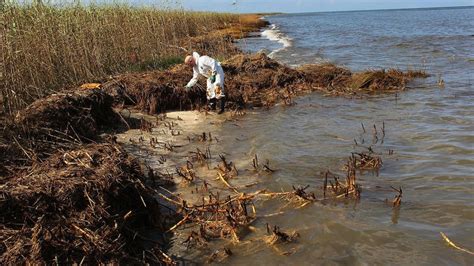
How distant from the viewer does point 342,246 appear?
396 cm

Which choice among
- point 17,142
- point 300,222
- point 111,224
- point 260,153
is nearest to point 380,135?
point 260,153

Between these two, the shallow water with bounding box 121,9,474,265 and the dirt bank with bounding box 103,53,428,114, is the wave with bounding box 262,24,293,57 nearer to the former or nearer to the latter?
the dirt bank with bounding box 103,53,428,114

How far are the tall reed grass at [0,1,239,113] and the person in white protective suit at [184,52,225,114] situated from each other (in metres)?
2.48

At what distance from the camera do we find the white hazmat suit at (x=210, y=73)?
945 cm

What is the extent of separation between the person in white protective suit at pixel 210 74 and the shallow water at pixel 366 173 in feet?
2.01

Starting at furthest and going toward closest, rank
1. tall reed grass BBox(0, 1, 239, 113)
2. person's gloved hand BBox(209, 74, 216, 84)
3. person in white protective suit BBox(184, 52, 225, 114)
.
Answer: person's gloved hand BBox(209, 74, 216, 84) → person in white protective suit BBox(184, 52, 225, 114) → tall reed grass BBox(0, 1, 239, 113)

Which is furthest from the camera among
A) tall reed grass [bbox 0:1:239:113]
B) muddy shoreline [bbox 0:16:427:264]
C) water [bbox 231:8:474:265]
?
tall reed grass [bbox 0:1:239:113]

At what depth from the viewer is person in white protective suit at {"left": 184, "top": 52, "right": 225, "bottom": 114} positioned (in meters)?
9.44

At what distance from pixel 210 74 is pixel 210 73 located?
22mm

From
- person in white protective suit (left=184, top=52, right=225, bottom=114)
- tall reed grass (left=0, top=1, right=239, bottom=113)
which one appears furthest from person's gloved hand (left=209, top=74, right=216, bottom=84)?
tall reed grass (left=0, top=1, right=239, bottom=113)

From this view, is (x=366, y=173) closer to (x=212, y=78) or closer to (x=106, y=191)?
(x=106, y=191)

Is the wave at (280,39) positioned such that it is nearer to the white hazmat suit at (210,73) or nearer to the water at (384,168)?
the white hazmat suit at (210,73)

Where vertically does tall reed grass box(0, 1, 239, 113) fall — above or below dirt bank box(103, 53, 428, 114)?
above

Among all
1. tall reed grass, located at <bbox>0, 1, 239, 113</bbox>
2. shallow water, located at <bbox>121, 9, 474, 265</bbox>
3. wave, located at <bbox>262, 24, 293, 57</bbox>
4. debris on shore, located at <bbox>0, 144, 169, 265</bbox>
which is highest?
tall reed grass, located at <bbox>0, 1, 239, 113</bbox>
